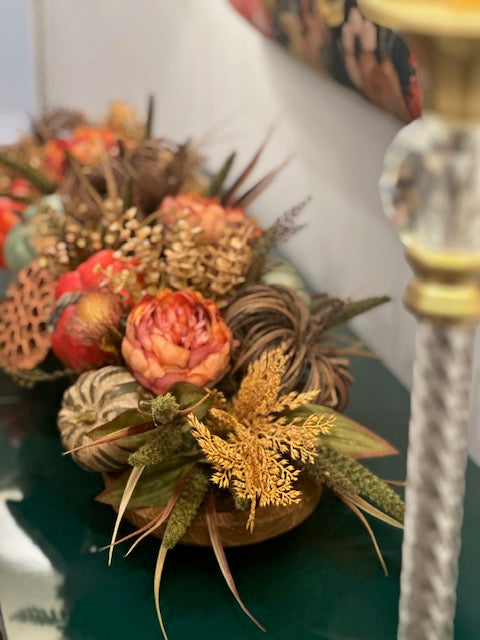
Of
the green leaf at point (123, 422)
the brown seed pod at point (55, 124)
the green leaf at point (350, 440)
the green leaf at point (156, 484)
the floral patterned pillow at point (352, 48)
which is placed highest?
the floral patterned pillow at point (352, 48)

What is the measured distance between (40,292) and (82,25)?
66.2 inches

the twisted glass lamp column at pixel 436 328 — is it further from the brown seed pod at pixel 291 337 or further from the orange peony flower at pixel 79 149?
the orange peony flower at pixel 79 149

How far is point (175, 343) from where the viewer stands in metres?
0.75

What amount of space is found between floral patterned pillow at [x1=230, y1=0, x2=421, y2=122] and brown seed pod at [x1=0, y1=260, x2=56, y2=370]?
37cm

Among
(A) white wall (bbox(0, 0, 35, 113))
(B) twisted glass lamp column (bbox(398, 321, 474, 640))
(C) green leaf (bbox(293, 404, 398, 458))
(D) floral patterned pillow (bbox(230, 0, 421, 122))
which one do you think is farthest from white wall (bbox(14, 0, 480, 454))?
(A) white wall (bbox(0, 0, 35, 113))

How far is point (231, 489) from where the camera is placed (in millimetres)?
700

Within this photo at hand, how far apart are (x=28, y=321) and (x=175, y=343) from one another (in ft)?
0.89

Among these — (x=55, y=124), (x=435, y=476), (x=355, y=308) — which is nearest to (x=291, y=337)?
(x=355, y=308)

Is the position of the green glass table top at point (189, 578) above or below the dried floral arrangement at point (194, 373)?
below

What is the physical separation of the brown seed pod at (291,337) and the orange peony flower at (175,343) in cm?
4

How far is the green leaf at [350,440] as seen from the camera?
0.74 metres

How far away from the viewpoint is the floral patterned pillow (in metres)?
0.89

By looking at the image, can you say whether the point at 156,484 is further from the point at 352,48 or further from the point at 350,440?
the point at 352,48

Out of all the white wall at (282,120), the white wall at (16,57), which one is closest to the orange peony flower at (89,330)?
the white wall at (282,120)
